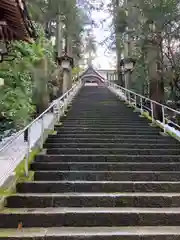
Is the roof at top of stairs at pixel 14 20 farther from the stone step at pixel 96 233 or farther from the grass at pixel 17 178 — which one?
the stone step at pixel 96 233

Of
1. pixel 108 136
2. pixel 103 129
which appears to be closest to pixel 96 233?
pixel 108 136

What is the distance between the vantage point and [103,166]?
214 inches

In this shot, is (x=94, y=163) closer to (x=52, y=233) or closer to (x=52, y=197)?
(x=52, y=197)

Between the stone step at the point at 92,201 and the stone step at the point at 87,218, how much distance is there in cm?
34

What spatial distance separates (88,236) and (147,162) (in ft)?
8.69

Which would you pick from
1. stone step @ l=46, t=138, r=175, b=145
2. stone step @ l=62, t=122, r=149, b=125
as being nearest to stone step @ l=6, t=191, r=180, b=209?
stone step @ l=46, t=138, r=175, b=145

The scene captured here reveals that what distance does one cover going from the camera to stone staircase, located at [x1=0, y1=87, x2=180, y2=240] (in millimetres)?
3615

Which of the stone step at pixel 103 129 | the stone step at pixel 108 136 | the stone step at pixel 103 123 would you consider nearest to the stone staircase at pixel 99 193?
the stone step at pixel 108 136

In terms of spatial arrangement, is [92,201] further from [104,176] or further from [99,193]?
[104,176]

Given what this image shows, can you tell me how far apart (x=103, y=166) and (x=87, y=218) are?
1.71m

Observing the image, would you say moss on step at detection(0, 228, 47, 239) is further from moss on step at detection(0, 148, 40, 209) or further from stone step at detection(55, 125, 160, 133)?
stone step at detection(55, 125, 160, 133)

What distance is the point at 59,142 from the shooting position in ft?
22.9

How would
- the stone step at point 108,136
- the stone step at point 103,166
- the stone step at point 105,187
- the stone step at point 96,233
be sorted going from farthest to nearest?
the stone step at point 108,136
the stone step at point 103,166
the stone step at point 105,187
the stone step at point 96,233

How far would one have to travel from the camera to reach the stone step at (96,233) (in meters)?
3.35
